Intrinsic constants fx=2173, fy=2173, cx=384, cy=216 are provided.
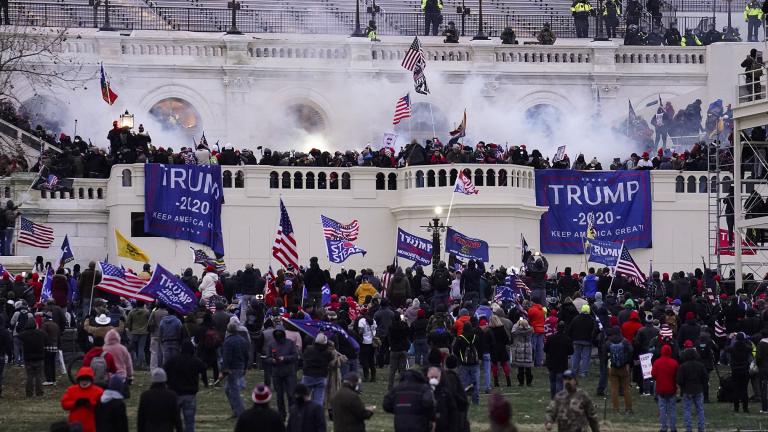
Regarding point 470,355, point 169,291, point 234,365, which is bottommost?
point 234,365

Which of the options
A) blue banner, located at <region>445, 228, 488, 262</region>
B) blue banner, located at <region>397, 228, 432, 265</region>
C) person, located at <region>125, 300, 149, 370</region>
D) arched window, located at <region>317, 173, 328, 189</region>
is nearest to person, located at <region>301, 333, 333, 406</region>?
person, located at <region>125, 300, 149, 370</region>

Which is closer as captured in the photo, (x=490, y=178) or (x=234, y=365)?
(x=234, y=365)

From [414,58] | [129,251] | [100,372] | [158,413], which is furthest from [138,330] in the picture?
[414,58]

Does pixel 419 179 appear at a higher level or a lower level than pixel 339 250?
higher

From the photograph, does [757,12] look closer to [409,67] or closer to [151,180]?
[409,67]

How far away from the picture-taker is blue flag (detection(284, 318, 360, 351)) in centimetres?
3306

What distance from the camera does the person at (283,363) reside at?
31203mm

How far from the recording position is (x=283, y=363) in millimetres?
31219

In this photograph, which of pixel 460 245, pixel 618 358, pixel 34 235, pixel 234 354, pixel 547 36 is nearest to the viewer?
pixel 234 354

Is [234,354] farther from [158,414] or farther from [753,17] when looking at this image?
[753,17]

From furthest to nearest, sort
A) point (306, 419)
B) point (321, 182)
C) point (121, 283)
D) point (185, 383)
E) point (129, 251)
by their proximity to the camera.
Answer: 1. point (321, 182)
2. point (129, 251)
3. point (121, 283)
4. point (185, 383)
5. point (306, 419)

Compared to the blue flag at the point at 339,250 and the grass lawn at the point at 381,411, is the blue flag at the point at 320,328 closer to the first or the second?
the grass lawn at the point at 381,411

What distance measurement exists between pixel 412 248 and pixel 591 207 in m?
9.63

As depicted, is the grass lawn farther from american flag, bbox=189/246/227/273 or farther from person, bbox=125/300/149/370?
american flag, bbox=189/246/227/273
